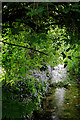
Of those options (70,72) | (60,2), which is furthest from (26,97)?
(70,72)

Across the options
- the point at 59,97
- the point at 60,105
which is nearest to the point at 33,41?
the point at 60,105

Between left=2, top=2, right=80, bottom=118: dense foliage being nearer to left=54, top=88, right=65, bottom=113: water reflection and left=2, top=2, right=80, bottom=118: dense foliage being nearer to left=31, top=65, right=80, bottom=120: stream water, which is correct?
left=31, top=65, right=80, bottom=120: stream water

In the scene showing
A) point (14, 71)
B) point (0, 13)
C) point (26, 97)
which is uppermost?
point (0, 13)

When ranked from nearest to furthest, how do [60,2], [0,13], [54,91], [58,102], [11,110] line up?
[60,2], [0,13], [11,110], [58,102], [54,91]

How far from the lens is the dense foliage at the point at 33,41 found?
242cm

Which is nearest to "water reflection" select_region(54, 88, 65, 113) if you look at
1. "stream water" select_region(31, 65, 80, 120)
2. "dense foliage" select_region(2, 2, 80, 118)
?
"stream water" select_region(31, 65, 80, 120)

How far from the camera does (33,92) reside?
22.1ft

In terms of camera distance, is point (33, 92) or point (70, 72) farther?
point (70, 72)

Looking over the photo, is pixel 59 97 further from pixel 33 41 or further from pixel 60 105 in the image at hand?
pixel 33 41

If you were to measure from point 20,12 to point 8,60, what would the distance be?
2.75 meters

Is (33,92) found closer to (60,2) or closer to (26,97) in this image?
(26,97)

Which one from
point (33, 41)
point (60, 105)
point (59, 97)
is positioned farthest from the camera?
point (59, 97)

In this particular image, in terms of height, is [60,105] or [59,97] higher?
[59,97]

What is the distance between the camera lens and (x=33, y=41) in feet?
8.30
